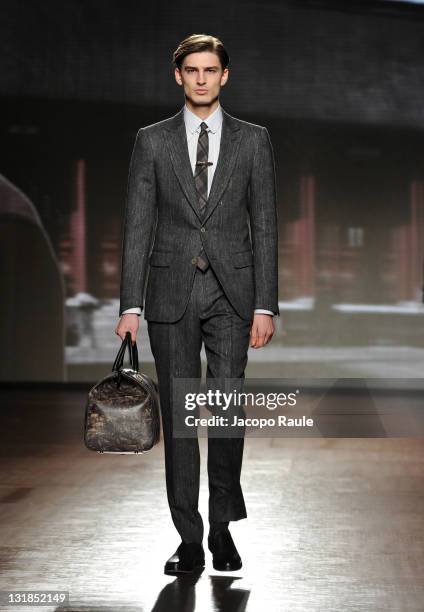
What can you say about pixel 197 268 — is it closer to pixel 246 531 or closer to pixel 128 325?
pixel 128 325

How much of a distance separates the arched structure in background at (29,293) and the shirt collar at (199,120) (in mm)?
6093

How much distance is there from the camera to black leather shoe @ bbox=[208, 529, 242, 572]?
3.05 m

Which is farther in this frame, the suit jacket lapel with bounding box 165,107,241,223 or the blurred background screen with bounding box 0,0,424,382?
the blurred background screen with bounding box 0,0,424,382

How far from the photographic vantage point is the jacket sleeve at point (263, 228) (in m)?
3.04

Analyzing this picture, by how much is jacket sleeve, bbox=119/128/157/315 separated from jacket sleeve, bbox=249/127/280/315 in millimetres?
278

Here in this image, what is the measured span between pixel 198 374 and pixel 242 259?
34 centimetres

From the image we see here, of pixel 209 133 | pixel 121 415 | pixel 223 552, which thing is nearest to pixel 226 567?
pixel 223 552

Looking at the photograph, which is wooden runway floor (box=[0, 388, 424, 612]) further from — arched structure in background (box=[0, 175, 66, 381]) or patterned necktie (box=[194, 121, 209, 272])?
→ arched structure in background (box=[0, 175, 66, 381])

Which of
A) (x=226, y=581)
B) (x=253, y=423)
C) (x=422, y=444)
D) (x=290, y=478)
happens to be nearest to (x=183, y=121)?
(x=226, y=581)

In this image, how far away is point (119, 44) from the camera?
8961mm

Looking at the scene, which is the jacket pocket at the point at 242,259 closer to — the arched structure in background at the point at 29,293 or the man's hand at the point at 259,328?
the man's hand at the point at 259,328

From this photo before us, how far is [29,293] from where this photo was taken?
9.12 m

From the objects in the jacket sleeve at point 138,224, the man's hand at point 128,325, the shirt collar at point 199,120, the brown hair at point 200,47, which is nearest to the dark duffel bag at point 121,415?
the man's hand at point 128,325

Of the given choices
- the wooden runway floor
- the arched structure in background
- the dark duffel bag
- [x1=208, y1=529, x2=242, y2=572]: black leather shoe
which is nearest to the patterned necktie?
the dark duffel bag
